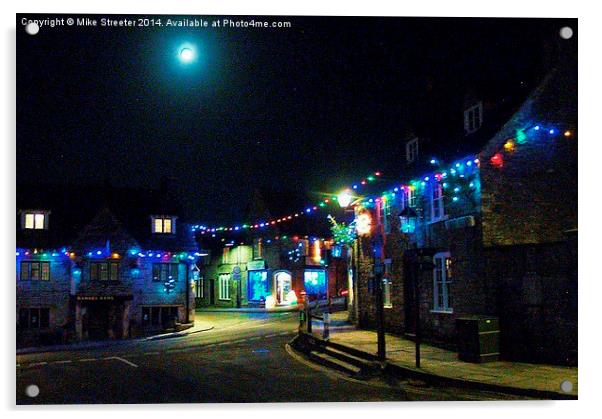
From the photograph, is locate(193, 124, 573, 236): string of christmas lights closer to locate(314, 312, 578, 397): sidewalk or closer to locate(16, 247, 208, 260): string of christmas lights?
locate(314, 312, 578, 397): sidewalk

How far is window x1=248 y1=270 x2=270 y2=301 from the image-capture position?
37.2m

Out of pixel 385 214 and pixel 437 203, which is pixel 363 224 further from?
pixel 437 203

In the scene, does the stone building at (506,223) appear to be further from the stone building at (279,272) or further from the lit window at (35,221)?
the stone building at (279,272)

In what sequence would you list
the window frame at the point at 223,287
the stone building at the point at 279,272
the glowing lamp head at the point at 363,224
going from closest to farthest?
the glowing lamp head at the point at 363,224, the stone building at the point at 279,272, the window frame at the point at 223,287

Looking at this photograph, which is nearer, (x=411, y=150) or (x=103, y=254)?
(x=411, y=150)

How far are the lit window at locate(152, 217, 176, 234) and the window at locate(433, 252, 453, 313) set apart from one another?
1586 cm

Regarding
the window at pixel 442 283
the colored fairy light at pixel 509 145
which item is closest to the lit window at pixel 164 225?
the window at pixel 442 283

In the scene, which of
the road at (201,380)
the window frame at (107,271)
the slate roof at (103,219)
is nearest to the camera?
the road at (201,380)

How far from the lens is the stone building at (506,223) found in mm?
11938

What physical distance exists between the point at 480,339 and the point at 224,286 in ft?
97.1

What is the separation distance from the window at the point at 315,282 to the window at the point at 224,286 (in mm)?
5838

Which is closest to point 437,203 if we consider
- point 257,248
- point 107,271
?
point 107,271

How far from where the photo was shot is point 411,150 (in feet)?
60.3
